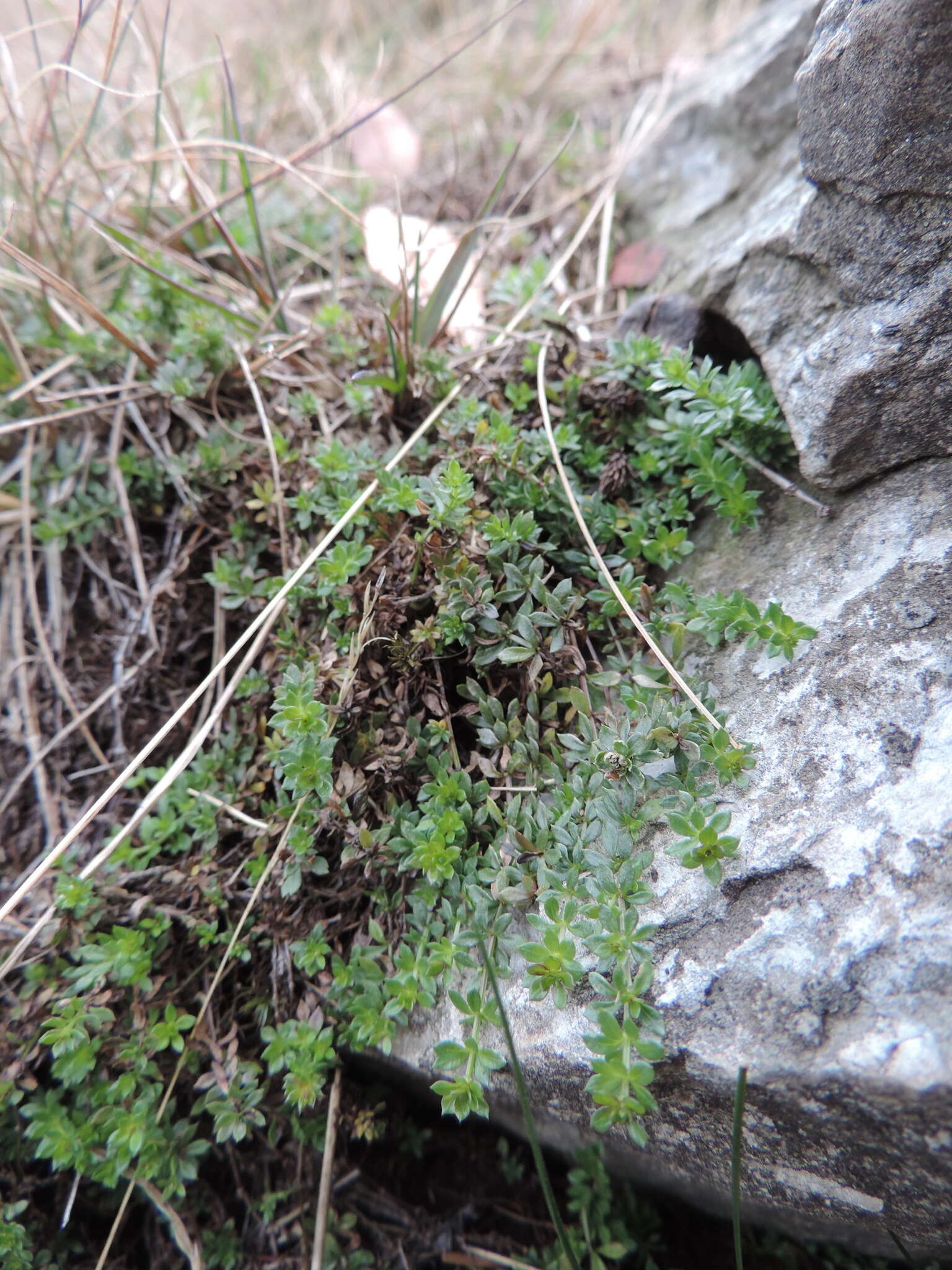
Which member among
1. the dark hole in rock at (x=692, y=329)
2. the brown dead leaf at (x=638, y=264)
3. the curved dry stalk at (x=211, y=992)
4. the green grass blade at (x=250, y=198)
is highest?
the green grass blade at (x=250, y=198)

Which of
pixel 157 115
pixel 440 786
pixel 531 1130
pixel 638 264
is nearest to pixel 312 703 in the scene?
pixel 440 786

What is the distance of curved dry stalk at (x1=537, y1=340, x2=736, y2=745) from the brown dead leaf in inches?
28.3

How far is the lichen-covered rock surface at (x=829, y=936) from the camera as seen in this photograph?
148 centimetres

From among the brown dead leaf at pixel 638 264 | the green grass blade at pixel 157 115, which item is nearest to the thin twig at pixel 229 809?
the green grass blade at pixel 157 115

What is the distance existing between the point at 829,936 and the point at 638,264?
96.1 inches

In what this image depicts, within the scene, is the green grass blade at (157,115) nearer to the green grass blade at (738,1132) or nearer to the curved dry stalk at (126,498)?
the curved dry stalk at (126,498)

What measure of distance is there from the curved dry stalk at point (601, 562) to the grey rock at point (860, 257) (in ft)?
1.90

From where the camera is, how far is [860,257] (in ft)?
6.44

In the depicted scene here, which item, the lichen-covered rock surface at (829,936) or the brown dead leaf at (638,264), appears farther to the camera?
the brown dead leaf at (638,264)

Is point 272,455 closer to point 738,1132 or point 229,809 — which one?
point 229,809

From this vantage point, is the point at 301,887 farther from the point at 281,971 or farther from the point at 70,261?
the point at 70,261

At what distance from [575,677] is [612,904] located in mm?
615

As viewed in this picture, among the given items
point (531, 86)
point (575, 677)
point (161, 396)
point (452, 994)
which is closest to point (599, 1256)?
point (452, 994)

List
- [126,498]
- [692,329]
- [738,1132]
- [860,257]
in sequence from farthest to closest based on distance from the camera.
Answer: [126,498] < [692,329] < [860,257] < [738,1132]
